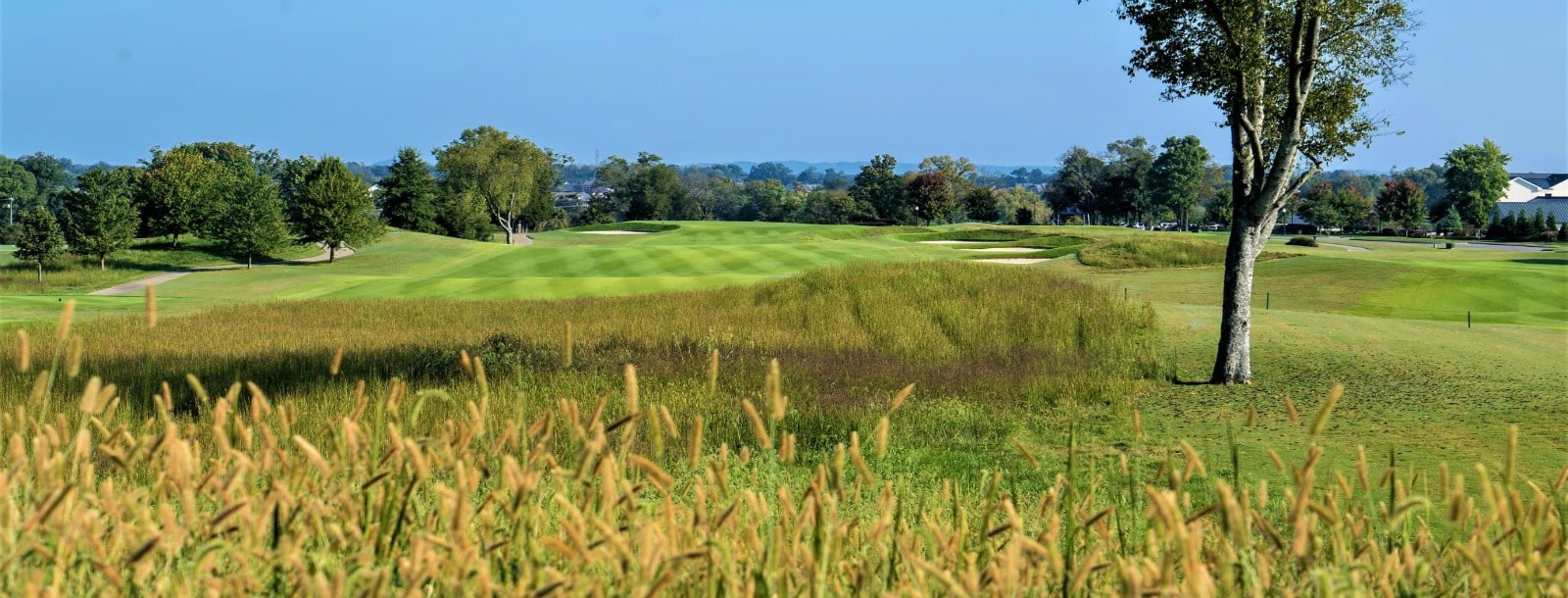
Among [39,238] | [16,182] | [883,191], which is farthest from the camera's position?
[16,182]

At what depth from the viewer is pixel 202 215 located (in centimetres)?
6506

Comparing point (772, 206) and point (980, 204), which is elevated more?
point (772, 206)

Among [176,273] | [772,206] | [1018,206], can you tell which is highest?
[772,206]

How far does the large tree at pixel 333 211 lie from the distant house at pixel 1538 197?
111313 mm

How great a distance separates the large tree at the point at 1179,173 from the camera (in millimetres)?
104250

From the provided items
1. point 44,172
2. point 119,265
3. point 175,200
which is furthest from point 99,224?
point 44,172

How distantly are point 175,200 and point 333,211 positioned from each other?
1297 centimetres

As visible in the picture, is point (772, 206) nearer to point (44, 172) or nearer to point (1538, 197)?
point (1538, 197)

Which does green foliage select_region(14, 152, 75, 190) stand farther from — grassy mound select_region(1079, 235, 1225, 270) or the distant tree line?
grassy mound select_region(1079, 235, 1225, 270)

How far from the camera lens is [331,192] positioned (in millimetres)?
58094

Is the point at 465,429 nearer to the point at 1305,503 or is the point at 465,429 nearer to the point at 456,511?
the point at 456,511

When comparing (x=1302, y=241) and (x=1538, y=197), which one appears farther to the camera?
(x=1538, y=197)

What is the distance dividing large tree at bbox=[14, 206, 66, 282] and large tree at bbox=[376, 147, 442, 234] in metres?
27.3

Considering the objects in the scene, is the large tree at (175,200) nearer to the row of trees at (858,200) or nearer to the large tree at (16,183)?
the row of trees at (858,200)
